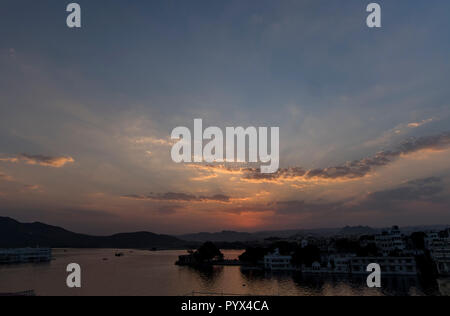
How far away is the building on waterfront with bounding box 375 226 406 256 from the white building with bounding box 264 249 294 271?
2094 centimetres

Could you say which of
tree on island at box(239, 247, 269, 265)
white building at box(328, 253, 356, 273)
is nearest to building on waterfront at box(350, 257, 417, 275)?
white building at box(328, 253, 356, 273)

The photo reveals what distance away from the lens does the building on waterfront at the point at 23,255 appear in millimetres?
95500

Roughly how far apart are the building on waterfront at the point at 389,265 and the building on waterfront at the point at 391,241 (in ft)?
37.3

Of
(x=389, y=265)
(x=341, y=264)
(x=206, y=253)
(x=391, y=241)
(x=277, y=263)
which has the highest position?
(x=391, y=241)

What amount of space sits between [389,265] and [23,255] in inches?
4173

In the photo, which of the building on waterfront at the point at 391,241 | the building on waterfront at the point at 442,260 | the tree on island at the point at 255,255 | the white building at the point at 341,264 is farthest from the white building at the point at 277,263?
the building on waterfront at the point at 442,260

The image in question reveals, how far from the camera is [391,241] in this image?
66.4 meters

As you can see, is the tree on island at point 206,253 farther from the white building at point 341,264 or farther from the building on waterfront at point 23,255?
the building on waterfront at point 23,255

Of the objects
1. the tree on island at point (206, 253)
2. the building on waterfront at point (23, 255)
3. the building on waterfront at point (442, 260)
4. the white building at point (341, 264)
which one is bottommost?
the building on waterfront at point (23, 255)

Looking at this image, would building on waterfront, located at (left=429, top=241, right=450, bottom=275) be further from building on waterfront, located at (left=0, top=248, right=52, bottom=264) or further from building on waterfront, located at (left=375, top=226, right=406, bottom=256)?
building on waterfront, located at (left=0, top=248, right=52, bottom=264)

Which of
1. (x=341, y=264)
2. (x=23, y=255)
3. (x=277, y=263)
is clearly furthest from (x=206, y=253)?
(x=23, y=255)

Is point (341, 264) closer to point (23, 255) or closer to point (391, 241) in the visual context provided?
point (391, 241)
